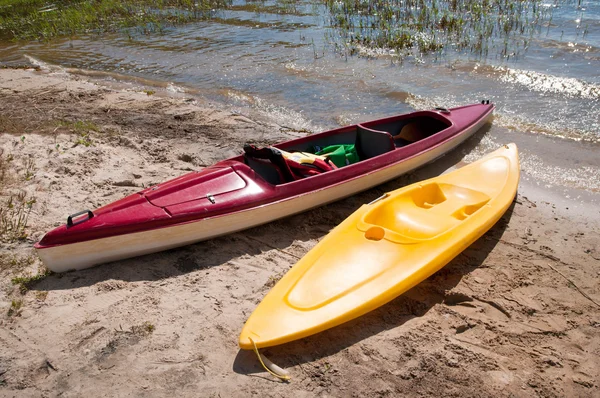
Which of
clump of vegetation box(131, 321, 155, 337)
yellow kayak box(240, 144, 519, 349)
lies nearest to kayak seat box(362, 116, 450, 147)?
yellow kayak box(240, 144, 519, 349)

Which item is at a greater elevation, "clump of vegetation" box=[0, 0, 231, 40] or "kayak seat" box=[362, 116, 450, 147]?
"clump of vegetation" box=[0, 0, 231, 40]

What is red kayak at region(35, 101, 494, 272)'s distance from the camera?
383 cm

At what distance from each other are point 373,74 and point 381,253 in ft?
20.7

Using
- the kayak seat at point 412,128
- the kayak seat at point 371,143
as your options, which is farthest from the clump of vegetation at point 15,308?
the kayak seat at point 412,128

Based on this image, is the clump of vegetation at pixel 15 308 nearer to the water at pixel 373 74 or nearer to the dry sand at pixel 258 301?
the dry sand at pixel 258 301

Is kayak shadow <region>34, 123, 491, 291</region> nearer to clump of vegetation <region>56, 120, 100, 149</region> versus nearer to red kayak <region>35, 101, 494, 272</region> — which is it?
red kayak <region>35, 101, 494, 272</region>

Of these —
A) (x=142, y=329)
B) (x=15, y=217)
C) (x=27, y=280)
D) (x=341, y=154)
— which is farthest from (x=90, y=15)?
(x=142, y=329)

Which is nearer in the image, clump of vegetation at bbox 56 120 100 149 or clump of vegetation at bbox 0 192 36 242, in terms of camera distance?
clump of vegetation at bbox 0 192 36 242

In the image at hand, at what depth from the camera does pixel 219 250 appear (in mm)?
4223

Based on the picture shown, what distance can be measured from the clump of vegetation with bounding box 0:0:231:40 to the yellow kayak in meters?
11.5

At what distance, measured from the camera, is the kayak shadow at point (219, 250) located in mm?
3811

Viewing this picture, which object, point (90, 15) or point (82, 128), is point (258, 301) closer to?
point (82, 128)

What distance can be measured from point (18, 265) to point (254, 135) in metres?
3.53

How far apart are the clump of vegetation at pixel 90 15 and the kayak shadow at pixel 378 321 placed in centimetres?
1231
